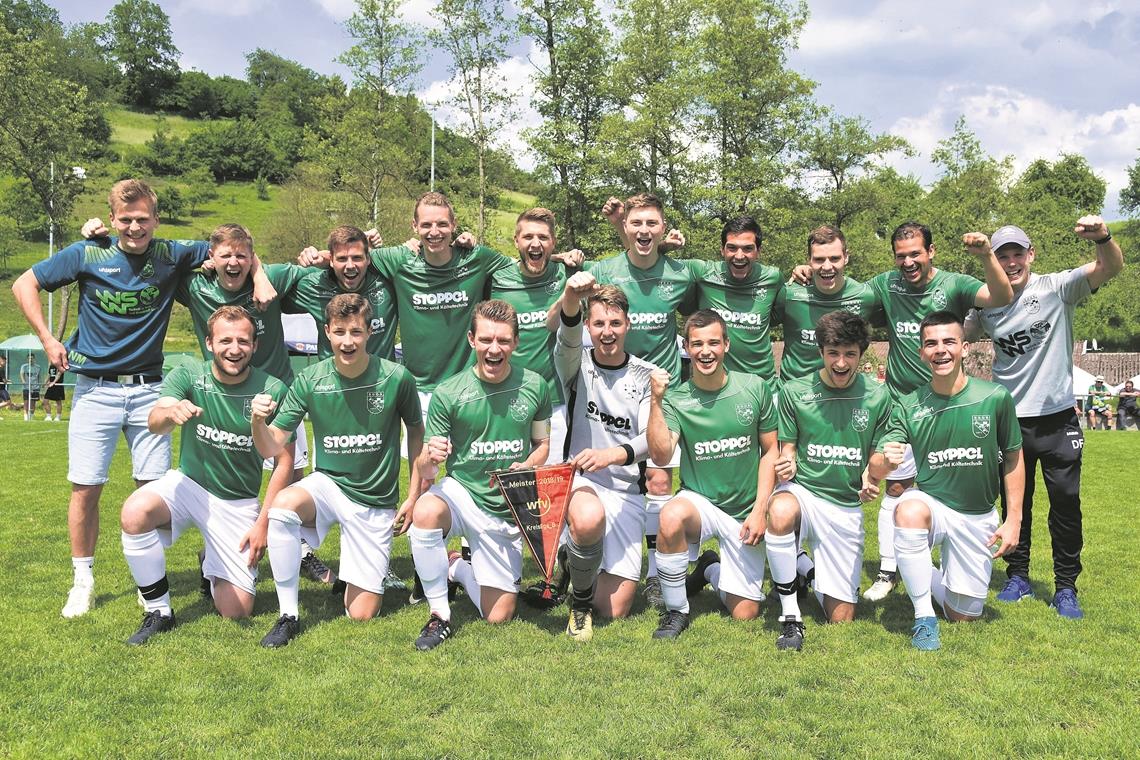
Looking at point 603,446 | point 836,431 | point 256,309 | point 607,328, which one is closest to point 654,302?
point 607,328

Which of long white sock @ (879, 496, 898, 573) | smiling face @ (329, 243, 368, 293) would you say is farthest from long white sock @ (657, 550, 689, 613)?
smiling face @ (329, 243, 368, 293)

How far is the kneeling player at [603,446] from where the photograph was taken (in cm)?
483

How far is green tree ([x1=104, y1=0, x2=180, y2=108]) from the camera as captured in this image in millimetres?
105438

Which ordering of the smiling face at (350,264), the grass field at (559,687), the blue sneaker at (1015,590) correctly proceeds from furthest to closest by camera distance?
the smiling face at (350,264) → the blue sneaker at (1015,590) → the grass field at (559,687)

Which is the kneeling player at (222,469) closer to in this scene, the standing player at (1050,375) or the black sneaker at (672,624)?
the black sneaker at (672,624)

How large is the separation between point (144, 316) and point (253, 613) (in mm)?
2133

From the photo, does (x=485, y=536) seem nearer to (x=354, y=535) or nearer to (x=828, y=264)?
(x=354, y=535)

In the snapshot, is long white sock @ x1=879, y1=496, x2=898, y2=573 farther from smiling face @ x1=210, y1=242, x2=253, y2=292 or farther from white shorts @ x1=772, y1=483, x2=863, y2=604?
smiling face @ x1=210, y1=242, x2=253, y2=292

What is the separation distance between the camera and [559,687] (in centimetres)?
391

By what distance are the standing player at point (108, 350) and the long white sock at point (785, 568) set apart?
3638mm

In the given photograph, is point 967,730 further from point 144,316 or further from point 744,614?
point 144,316

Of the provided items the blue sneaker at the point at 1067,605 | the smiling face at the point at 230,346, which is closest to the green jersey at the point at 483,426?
the smiling face at the point at 230,346

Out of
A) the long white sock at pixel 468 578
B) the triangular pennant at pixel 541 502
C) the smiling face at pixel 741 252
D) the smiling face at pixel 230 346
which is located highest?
the smiling face at pixel 741 252

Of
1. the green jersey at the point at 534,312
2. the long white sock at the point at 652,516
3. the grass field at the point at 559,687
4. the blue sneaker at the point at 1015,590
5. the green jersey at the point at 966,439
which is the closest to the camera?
the grass field at the point at 559,687
